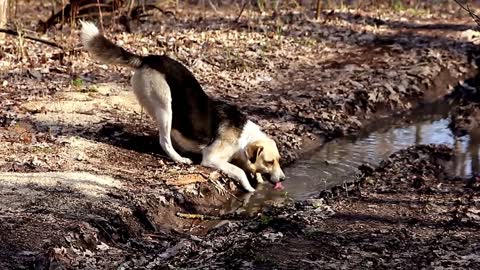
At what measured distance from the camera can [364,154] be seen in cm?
888

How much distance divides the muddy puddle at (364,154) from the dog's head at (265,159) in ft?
0.58

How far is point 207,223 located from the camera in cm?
652

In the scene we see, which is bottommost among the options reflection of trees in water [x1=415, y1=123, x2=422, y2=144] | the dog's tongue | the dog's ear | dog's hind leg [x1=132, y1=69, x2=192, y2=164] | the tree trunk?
the dog's tongue

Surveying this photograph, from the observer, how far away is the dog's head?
24.5 feet

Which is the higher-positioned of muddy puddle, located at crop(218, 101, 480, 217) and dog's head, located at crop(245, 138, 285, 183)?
→ dog's head, located at crop(245, 138, 285, 183)

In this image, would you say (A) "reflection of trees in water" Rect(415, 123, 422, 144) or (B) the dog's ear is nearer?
(B) the dog's ear

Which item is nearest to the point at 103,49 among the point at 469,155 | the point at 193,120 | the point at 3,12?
the point at 193,120

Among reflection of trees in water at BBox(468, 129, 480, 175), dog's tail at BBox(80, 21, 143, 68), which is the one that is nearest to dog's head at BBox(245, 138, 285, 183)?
dog's tail at BBox(80, 21, 143, 68)

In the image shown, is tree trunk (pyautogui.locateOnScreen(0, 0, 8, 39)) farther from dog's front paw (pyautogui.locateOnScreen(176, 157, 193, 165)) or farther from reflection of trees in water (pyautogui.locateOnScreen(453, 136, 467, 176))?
reflection of trees in water (pyautogui.locateOnScreen(453, 136, 467, 176))

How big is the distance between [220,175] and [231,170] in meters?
0.12

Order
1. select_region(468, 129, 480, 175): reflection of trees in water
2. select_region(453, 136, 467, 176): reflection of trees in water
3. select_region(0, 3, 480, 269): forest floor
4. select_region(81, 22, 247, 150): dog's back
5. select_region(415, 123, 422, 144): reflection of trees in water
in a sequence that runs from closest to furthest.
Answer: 1. select_region(0, 3, 480, 269): forest floor
2. select_region(81, 22, 247, 150): dog's back
3. select_region(453, 136, 467, 176): reflection of trees in water
4. select_region(468, 129, 480, 175): reflection of trees in water
5. select_region(415, 123, 422, 144): reflection of trees in water

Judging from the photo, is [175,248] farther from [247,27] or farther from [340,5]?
[340,5]

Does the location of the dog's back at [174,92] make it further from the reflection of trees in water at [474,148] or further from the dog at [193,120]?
the reflection of trees in water at [474,148]

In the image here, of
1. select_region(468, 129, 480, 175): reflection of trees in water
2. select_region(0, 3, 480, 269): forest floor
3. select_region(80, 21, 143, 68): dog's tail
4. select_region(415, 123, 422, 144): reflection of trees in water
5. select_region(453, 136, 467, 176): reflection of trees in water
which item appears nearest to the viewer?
select_region(0, 3, 480, 269): forest floor
